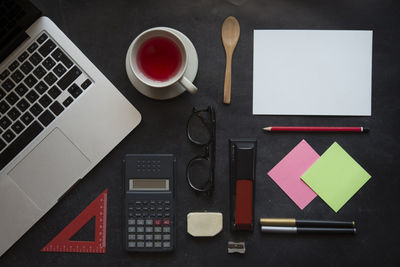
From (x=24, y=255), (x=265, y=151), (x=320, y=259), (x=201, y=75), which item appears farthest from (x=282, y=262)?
(x=24, y=255)

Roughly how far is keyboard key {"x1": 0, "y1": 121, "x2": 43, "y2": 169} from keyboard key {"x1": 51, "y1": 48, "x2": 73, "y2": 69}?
0.50ft

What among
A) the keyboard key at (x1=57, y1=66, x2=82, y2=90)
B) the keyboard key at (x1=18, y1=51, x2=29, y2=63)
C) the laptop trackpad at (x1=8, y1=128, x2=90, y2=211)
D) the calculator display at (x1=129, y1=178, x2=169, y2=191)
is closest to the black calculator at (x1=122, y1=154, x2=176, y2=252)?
the calculator display at (x1=129, y1=178, x2=169, y2=191)

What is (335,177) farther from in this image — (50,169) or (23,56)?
(23,56)

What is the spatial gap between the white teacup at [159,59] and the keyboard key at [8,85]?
28 centimetres

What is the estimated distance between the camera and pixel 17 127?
84 centimetres

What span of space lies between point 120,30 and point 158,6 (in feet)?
0.35

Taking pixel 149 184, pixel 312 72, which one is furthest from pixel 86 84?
pixel 312 72

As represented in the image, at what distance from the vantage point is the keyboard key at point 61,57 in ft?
2.79

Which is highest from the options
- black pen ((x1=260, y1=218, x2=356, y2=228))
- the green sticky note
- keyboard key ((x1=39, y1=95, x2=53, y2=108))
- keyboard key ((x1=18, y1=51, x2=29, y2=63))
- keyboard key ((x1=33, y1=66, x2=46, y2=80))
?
keyboard key ((x1=18, y1=51, x2=29, y2=63))

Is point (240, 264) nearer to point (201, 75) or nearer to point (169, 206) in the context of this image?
point (169, 206)

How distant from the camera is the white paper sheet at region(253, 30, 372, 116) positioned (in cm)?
88

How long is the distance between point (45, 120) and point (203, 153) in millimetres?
372

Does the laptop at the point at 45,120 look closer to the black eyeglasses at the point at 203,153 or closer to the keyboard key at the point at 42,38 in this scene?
the keyboard key at the point at 42,38

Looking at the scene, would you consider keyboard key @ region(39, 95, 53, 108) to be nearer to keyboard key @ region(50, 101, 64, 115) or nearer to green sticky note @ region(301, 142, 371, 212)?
keyboard key @ region(50, 101, 64, 115)
